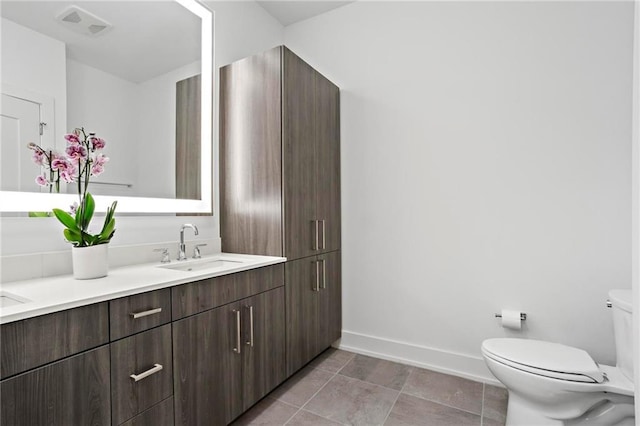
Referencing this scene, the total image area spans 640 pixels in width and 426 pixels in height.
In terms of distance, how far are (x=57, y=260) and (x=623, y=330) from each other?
2511 mm

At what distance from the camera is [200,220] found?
2.02 metres

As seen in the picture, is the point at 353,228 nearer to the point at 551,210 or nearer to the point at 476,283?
the point at 476,283

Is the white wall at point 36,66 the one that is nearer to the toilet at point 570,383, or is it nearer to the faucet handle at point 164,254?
the faucet handle at point 164,254

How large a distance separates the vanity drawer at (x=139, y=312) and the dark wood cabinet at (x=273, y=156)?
796 mm

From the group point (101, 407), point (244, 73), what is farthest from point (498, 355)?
point (244, 73)

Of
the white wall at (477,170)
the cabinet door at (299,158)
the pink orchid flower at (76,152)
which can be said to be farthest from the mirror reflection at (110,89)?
the white wall at (477,170)

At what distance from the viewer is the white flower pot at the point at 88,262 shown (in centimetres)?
124

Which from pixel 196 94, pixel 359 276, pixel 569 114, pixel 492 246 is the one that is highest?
pixel 196 94

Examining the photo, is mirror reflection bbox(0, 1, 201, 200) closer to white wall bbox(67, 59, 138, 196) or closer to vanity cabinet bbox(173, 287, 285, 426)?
white wall bbox(67, 59, 138, 196)

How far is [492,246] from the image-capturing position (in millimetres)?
1990

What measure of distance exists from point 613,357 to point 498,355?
773 mm

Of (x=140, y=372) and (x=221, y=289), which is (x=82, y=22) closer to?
(x=221, y=289)

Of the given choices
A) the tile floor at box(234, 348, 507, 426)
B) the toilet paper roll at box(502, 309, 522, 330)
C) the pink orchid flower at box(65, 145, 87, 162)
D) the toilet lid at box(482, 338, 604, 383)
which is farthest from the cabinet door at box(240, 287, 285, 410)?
the toilet paper roll at box(502, 309, 522, 330)

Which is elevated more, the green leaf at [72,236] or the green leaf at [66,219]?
the green leaf at [66,219]
